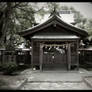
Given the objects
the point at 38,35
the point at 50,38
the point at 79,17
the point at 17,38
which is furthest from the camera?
the point at 79,17

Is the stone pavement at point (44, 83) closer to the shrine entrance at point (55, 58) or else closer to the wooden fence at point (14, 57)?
the shrine entrance at point (55, 58)

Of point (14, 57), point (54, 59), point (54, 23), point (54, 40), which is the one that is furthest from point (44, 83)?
point (54, 23)

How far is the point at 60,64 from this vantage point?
13.9 metres

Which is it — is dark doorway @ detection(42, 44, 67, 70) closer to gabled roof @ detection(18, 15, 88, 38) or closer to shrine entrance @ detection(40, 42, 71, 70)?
shrine entrance @ detection(40, 42, 71, 70)

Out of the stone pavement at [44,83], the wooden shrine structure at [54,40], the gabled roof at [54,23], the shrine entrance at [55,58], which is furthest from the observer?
the gabled roof at [54,23]

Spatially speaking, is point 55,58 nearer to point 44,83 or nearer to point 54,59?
point 54,59

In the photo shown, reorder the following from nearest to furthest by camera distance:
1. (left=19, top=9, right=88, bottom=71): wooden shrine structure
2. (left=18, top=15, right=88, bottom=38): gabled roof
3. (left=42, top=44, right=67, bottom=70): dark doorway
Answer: (left=19, top=9, right=88, bottom=71): wooden shrine structure → (left=42, top=44, right=67, bottom=70): dark doorway → (left=18, top=15, right=88, bottom=38): gabled roof

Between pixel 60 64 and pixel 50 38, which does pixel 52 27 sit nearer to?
pixel 50 38

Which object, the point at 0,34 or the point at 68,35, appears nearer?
the point at 0,34

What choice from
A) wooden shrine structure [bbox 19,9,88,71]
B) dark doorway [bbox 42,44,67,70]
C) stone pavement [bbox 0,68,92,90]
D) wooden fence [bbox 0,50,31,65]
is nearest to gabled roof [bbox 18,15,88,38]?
wooden shrine structure [bbox 19,9,88,71]

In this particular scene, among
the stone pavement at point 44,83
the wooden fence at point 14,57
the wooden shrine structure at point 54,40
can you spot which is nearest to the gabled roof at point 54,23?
the wooden shrine structure at point 54,40

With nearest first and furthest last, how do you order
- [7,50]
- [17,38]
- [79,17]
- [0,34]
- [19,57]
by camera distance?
[0,34], [7,50], [19,57], [17,38], [79,17]

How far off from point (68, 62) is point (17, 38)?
1040 centimetres

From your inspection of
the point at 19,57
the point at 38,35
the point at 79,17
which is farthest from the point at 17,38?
the point at 79,17
